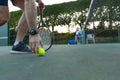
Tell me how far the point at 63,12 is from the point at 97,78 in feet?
103

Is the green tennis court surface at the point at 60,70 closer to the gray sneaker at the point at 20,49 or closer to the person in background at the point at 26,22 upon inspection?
the person in background at the point at 26,22

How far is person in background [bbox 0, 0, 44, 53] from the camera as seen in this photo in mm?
3123

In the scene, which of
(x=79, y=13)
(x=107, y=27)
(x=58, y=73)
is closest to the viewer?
(x=58, y=73)

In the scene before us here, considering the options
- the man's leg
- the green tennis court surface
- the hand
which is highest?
the man's leg

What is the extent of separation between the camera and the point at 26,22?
3.86 metres

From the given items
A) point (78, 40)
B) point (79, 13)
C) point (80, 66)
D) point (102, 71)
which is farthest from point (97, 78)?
point (79, 13)

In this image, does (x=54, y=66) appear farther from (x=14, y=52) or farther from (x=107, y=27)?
(x=107, y=27)

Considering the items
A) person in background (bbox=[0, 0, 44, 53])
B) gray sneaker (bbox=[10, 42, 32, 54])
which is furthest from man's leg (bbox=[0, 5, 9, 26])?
gray sneaker (bbox=[10, 42, 32, 54])

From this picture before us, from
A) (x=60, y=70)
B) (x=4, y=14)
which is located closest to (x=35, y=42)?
(x=4, y=14)

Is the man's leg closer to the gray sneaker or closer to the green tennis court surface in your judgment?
the green tennis court surface

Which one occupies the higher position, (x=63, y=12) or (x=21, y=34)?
(x=63, y=12)

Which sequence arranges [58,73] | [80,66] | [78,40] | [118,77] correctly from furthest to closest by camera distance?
[78,40]
[80,66]
[58,73]
[118,77]

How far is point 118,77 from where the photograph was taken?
2.00 metres

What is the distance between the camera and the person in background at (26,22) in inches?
123
